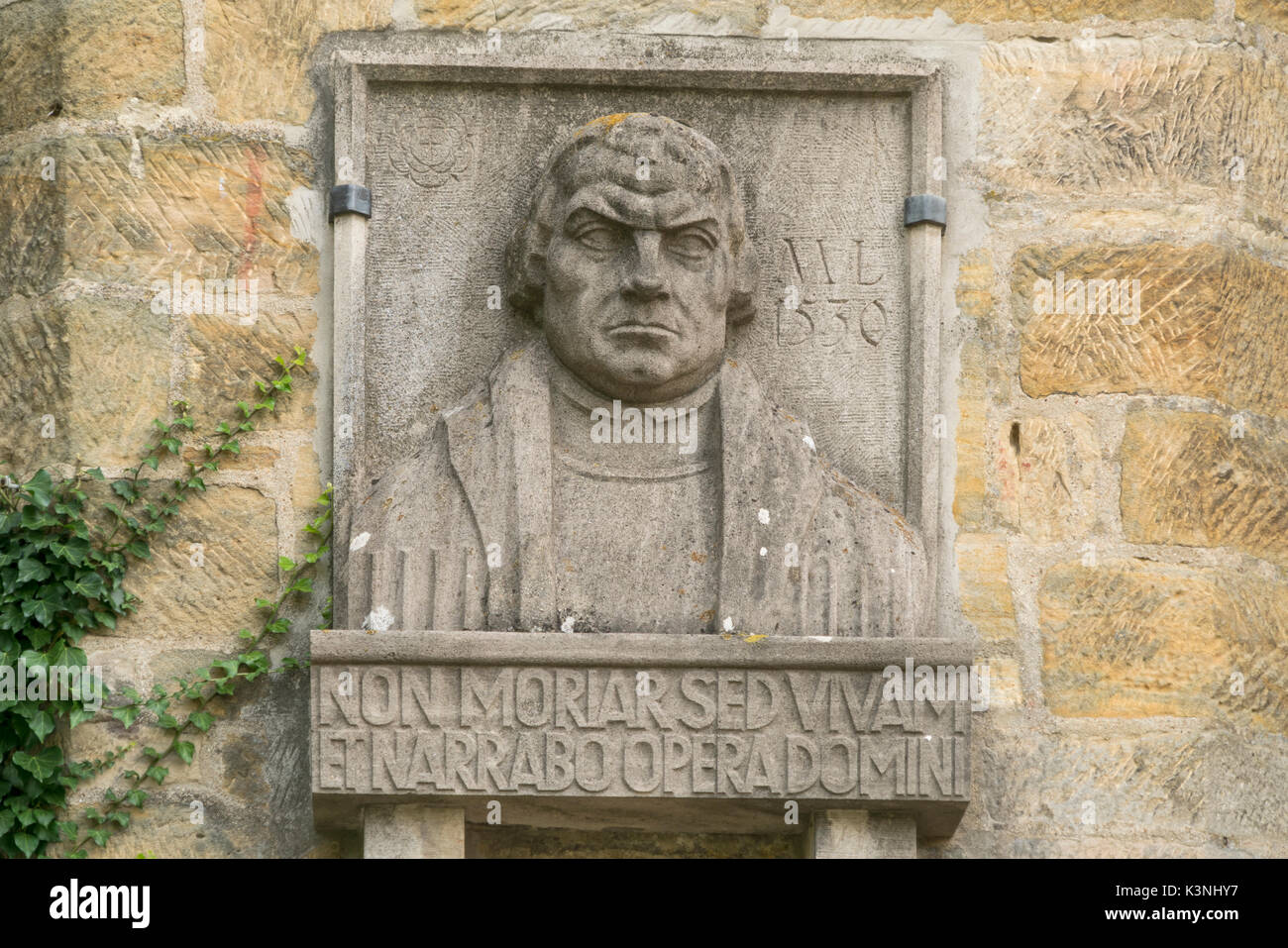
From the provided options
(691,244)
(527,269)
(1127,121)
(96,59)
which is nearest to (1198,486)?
(1127,121)

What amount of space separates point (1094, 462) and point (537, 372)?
133cm

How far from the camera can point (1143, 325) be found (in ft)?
17.2

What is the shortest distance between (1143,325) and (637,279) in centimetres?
126

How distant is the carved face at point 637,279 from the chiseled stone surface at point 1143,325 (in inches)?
30.7

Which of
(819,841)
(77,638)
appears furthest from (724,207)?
(77,638)

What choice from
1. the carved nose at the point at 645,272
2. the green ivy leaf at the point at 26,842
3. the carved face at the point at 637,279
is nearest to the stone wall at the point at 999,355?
the green ivy leaf at the point at 26,842

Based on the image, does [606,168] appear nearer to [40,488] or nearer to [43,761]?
[40,488]

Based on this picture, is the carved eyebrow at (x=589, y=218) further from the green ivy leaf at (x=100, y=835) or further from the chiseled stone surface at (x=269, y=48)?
the green ivy leaf at (x=100, y=835)

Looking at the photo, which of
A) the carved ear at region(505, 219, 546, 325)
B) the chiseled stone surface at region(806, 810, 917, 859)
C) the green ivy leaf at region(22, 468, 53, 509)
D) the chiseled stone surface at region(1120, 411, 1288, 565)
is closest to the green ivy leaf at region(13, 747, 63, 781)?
the green ivy leaf at region(22, 468, 53, 509)

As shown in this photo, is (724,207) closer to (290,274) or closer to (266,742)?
(290,274)

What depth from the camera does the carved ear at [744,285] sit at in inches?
203

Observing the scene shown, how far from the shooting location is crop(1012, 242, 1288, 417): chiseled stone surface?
523 cm

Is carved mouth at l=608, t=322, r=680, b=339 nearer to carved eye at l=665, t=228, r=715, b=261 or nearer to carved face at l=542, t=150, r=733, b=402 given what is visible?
carved face at l=542, t=150, r=733, b=402

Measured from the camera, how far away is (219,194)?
17.3 ft
